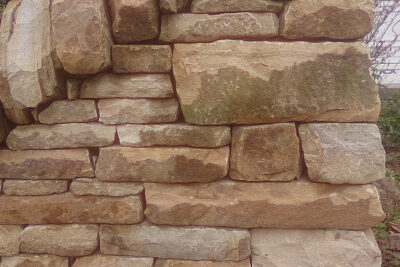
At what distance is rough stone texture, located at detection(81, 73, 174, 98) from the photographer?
1314mm

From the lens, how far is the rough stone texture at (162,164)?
4.32 feet

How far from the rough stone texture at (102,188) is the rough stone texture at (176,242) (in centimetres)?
18

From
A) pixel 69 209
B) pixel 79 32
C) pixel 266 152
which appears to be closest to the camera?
pixel 79 32

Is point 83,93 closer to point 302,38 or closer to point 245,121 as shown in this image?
point 245,121

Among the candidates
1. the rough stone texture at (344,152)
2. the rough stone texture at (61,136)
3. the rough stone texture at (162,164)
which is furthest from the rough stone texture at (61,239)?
the rough stone texture at (344,152)

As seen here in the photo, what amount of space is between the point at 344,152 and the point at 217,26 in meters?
0.81

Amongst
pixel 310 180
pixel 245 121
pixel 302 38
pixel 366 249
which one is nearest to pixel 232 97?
pixel 245 121

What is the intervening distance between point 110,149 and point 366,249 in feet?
4.32

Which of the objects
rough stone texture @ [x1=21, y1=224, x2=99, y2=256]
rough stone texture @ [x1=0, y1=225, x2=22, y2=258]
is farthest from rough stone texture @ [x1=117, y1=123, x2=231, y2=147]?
rough stone texture @ [x1=0, y1=225, x2=22, y2=258]

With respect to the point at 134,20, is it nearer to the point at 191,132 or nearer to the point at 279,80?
the point at 191,132

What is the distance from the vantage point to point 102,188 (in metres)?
1.39

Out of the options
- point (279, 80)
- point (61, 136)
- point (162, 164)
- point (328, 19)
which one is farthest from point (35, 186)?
point (328, 19)

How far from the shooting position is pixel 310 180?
1332 millimetres

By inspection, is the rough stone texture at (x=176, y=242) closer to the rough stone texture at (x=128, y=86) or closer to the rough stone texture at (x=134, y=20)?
the rough stone texture at (x=128, y=86)
